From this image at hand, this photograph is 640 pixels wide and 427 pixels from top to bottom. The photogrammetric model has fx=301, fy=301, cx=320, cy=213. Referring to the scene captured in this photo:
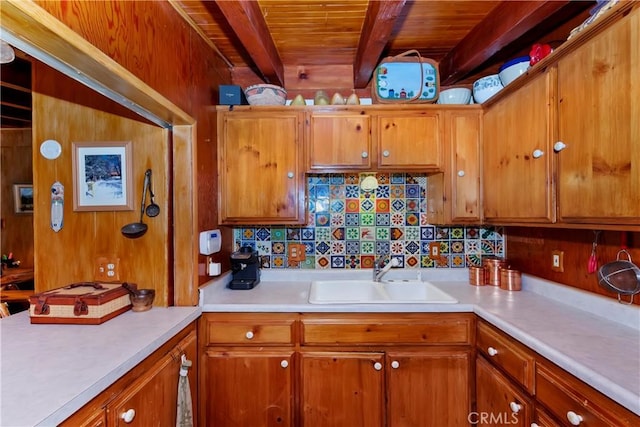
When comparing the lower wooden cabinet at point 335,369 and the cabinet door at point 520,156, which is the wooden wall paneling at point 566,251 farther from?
the lower wooden cabinet at point 335,369

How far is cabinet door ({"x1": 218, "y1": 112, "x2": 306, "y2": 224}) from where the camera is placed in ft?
6.53

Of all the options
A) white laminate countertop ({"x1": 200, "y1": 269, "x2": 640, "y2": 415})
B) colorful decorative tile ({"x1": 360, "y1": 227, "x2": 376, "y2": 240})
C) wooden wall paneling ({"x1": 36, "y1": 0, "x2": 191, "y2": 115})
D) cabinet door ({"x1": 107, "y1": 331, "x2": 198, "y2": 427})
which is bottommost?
cabinet door ({"x1": 107, "y1": 331, "x2": 198, "y2": 427})

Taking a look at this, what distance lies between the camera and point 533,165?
152 centimetres

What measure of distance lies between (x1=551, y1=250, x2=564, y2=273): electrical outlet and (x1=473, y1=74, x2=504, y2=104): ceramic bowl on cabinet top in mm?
1036

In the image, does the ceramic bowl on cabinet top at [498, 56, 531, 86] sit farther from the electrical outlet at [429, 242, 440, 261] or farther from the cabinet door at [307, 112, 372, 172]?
the electrical outlet at [429, 242, 440, 261]

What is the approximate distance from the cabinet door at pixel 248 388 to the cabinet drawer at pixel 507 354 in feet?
3.33

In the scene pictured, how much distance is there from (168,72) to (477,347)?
2.10 meters

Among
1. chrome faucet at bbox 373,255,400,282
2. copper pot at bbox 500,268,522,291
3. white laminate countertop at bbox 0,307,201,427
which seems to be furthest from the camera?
chrome faucet at bbox 373,255,400,282

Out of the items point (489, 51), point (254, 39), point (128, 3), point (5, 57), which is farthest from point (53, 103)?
point (489, 51)

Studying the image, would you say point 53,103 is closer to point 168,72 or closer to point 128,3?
point 168,72

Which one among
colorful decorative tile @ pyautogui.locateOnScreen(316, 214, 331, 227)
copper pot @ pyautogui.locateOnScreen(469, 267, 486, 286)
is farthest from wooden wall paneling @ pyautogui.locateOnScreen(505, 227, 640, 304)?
colorful decorative tile @ pyautogui.locateOnScreen(316, 214, 331, 227)

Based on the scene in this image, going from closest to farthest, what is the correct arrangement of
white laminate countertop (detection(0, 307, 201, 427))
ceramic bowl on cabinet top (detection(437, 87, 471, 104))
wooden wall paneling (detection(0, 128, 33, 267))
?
1. white laminate countertop (detection(0, 307, 201, 427))
2. ceramic bowl on cabinet top (detection(437, 87, 471, 104))
3. wooden wall paneling (detection(0, 128, 33, 267))

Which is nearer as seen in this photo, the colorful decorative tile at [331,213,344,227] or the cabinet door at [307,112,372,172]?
the cabinet door at [307,112,372,172]

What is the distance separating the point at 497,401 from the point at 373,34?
189 centimetres
